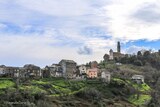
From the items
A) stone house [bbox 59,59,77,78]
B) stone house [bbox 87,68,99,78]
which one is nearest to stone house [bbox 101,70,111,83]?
stone house [bbox 87,68,99,78]

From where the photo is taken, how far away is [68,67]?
374ft

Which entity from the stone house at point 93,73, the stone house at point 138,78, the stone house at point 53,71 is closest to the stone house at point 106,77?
the stone house at point 93,73

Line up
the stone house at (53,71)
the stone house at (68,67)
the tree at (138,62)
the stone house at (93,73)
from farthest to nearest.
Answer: the tree at (138,62) < the stone house at (93,73) < the stone house at (68,67) < the stone house at (53,71)

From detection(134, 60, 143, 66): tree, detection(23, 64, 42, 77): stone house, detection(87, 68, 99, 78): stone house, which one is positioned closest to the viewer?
detection(23, 64, 42, 77): stone house

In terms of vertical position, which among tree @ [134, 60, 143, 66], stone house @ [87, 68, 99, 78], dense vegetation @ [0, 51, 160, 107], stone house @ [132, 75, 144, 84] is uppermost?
tree @ [134, 60, 143, 66]

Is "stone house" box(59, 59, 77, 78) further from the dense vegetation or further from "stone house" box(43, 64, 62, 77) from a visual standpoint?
the dense vegetation

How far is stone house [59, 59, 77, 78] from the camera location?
11256cm

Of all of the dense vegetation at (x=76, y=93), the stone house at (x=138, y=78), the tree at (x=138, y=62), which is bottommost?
the dense vegetation at (x=76, y=93)

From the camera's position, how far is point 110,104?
83125 mm

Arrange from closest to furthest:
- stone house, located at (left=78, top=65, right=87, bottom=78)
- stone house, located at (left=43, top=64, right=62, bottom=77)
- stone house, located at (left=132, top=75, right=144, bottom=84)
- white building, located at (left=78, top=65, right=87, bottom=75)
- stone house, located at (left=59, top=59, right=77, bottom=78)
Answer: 1. stone house, located at (left=43, top=64, right=62, bottom=77)
2. stone house, located at (left=132, top=75, right=144, bottom=84)
3. stone house, located at (left=59, top=59, right=77, bottom=78)
4. stone house, located at (left=78, top=65, right=87, bottom=78)
5. white building, located at (left=78, top=65, right=87, bottom=75)

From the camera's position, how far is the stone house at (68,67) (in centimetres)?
11256

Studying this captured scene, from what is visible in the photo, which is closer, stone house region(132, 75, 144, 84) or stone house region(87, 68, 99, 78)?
stone house region(132, 75, 144, 84)

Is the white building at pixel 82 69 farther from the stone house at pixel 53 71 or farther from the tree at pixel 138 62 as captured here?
the tree at pixel 138 62

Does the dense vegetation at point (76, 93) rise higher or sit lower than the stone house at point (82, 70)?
lower
